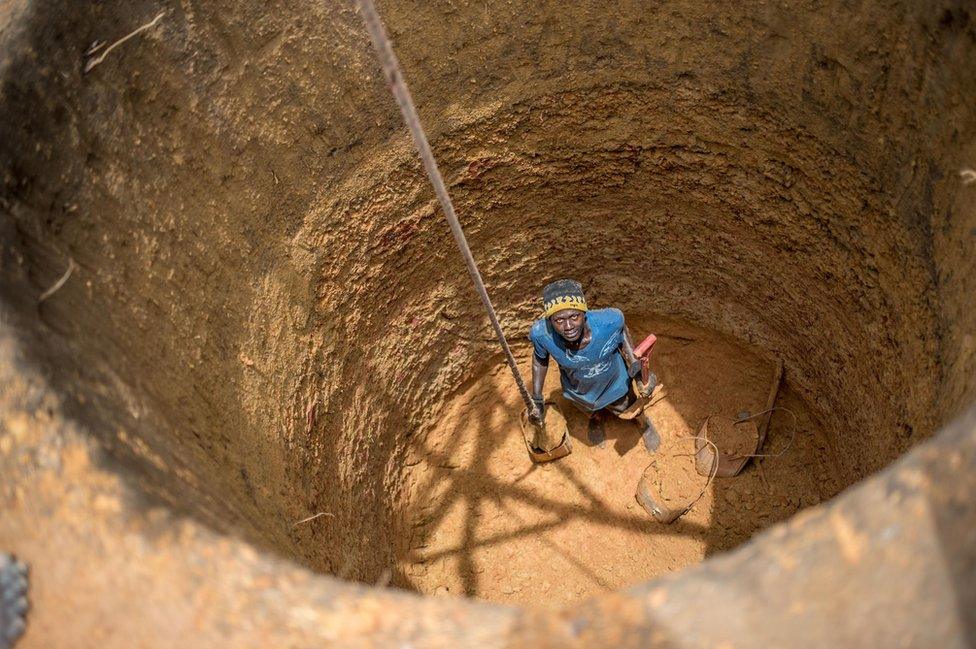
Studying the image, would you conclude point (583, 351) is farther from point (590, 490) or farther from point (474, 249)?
point (590, 490)

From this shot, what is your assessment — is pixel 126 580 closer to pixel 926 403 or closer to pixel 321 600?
pixel 321 600

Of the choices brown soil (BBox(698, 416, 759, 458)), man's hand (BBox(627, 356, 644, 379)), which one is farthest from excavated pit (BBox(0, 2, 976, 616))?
man's hand (BBox(627, 356, 644, 379))

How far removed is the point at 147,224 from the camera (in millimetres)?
3014

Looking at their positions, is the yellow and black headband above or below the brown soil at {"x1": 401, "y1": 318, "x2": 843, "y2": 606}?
above

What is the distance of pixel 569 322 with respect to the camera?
3.71m

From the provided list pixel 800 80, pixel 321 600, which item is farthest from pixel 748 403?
pixel 321 600

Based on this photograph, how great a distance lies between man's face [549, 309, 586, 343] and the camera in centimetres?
368

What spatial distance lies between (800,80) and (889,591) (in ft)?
8.93

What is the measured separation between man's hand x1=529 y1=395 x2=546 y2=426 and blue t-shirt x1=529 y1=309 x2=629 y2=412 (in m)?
0.22

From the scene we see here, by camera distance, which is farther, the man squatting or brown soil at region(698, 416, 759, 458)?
brown soil at region(698, 416, 759, 458)

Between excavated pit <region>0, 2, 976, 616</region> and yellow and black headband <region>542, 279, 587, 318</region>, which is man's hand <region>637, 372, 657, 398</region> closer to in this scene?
excavated pit <region>0, 2, 976, 616</region>

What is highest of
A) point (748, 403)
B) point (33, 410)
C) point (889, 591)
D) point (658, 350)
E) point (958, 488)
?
point (658, 350)

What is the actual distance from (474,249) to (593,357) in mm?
1176

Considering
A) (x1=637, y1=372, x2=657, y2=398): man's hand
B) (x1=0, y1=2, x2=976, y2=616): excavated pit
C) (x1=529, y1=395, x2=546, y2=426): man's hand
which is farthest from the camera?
(x1=529, y1=395, x2=546, y2=426): man's hand
